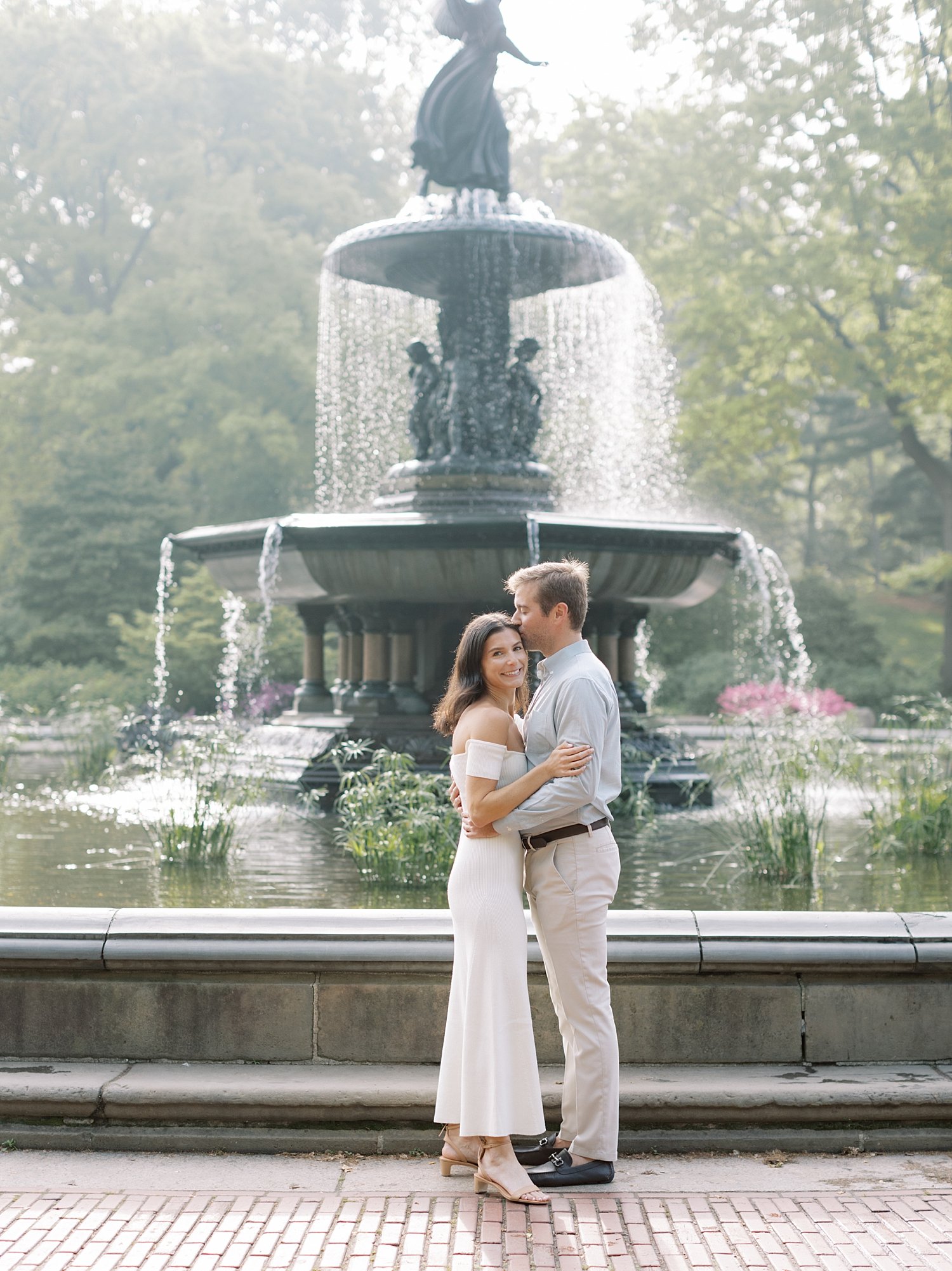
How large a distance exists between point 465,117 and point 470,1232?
10227 millimetres

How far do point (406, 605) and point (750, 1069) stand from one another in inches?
285

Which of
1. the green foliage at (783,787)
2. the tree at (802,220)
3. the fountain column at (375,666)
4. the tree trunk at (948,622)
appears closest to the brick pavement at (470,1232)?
the green foliage at (783,787)

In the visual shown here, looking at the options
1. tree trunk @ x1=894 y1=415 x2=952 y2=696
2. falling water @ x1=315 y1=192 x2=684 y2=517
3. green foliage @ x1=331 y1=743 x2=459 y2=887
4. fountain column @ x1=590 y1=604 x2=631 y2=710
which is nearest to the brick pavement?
green foliage @ x1=331 y1=743 x2=459 y2=887

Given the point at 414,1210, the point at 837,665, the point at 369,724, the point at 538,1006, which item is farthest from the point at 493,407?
the point at 837,665

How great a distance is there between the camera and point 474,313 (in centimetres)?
1260

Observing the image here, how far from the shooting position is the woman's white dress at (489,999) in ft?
13.9

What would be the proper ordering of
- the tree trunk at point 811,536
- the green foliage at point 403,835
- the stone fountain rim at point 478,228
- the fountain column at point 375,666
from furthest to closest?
1. the tree trunk at point 811,536
2. the stone fountain rim at point 478,228
3. the fountain column at point 375,666
4. the green foliage at point 403,835

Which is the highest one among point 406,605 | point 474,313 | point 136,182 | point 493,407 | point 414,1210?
point 136,182

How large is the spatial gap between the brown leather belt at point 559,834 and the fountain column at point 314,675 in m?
8.49

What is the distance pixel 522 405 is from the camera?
12477 mm

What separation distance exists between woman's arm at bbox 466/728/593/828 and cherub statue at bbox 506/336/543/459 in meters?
8.28

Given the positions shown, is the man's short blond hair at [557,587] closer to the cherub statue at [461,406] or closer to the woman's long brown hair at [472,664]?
the woman's long brown hair at [472,664]

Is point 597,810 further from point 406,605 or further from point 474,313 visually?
point 474,313

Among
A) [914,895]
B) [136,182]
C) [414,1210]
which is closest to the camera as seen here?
[414,1210]
